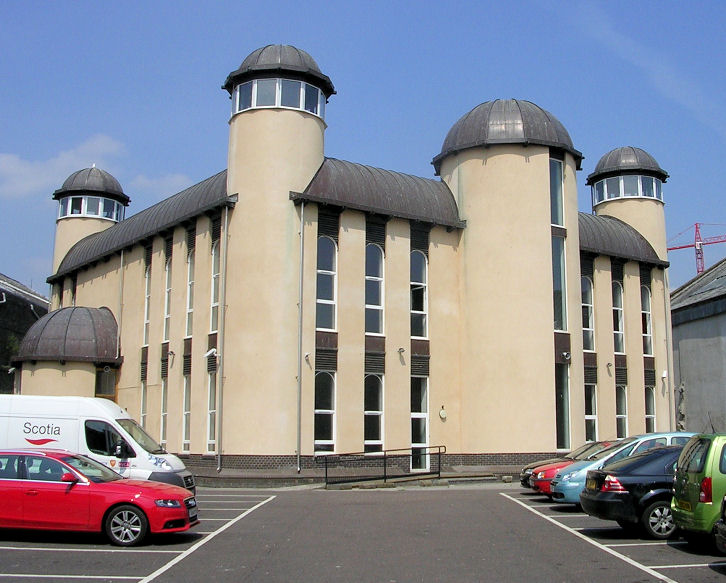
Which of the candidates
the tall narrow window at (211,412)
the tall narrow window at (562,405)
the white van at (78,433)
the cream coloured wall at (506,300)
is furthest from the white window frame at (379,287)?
the white van at (78,433)

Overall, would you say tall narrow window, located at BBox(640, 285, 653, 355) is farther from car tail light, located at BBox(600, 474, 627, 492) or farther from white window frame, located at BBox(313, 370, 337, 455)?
car tail light, located at BBox(600, 474, 627, 492)

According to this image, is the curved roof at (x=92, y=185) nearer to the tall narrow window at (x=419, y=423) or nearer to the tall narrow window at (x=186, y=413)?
the tall narrow window at (x=186, y=413)

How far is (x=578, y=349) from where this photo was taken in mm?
29406

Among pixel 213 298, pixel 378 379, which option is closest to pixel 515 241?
pixel 378 379

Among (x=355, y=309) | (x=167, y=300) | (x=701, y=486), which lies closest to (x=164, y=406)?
(x=167, y=300)

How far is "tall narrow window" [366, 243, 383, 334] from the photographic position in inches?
1082

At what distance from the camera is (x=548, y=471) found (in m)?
19.5

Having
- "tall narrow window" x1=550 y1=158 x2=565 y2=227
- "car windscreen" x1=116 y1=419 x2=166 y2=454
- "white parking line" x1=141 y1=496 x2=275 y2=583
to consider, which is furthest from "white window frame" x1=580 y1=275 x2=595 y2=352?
"car windscreen" x1=116 y1=419 x2=166 y2=454

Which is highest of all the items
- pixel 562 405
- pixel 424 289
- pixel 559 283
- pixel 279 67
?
pixel 279 67

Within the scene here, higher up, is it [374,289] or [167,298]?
[167,298]

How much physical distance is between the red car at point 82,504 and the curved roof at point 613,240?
2330cm

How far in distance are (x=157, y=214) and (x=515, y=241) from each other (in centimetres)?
1382

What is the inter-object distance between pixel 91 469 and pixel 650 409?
26.4 metres

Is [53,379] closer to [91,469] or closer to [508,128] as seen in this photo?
[508,128]
